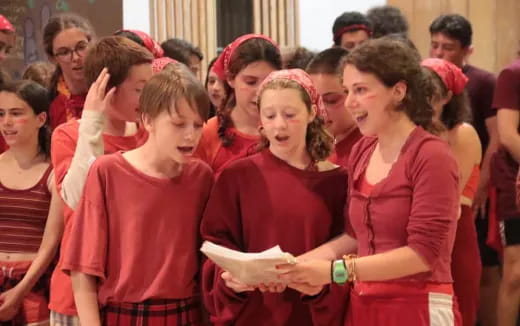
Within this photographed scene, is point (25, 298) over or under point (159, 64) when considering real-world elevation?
under

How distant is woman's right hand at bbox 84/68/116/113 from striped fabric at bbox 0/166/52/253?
2.34ft

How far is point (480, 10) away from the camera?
17.7ft

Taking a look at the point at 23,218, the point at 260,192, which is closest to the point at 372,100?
the point at 260,192

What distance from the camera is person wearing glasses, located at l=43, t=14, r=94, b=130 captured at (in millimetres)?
3246

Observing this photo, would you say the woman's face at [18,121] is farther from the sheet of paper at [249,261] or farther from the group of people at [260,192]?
the sheet of paper at [249,261]

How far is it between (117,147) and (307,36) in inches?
142

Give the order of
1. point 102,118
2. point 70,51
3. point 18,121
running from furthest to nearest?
1. point 70,51
2. point 18,121
3. point 102,118

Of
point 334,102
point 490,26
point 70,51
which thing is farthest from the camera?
point 490,26

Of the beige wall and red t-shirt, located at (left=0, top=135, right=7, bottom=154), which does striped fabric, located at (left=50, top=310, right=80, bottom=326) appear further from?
the beige wall

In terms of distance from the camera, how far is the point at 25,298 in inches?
117

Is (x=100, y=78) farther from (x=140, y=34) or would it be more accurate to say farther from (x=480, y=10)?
(x=480, y=10)

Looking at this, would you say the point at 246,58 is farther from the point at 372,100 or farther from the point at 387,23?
the point at 387,23

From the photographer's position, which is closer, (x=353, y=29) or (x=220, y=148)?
(x=220, y=148)

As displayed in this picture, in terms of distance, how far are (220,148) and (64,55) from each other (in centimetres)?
106
